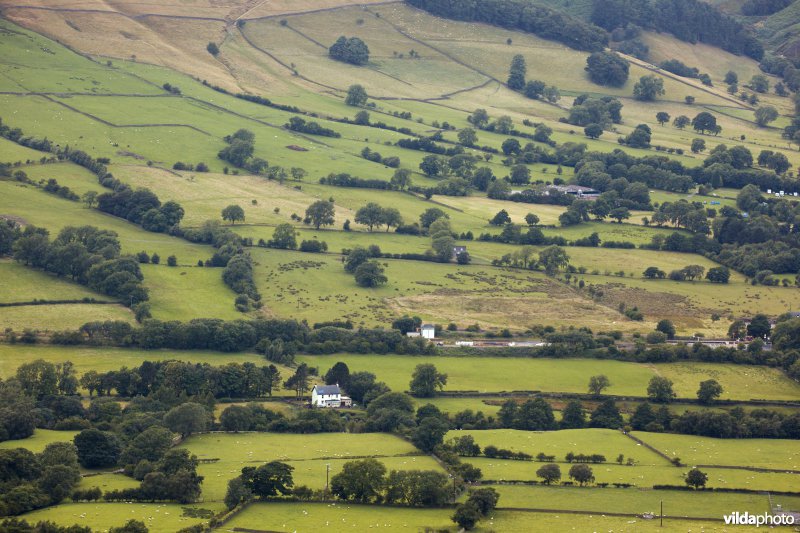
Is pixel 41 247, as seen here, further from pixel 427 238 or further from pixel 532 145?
pixel 532 145

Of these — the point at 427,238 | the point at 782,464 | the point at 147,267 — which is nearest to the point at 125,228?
the point at 147,267

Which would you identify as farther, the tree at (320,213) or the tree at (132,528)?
the tree at (320,213)

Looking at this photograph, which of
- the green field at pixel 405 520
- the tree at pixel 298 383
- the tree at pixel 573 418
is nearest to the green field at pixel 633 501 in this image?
the green field at pixel 405 520

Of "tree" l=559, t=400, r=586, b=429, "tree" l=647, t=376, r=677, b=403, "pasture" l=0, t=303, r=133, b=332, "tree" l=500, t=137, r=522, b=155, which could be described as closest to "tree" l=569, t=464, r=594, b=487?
"tree" l=559, t=400, r=586, b=429

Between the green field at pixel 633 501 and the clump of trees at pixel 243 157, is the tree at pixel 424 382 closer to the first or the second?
the green field at pixel 633 501

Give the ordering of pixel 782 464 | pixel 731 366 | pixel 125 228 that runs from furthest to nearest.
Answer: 1. pixel 125 228
2. pixel 731 366
3. pixel 782 464

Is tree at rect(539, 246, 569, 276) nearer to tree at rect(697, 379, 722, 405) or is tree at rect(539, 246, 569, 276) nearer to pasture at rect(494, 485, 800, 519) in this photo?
tree at rect(697, 379, 722, 405)
